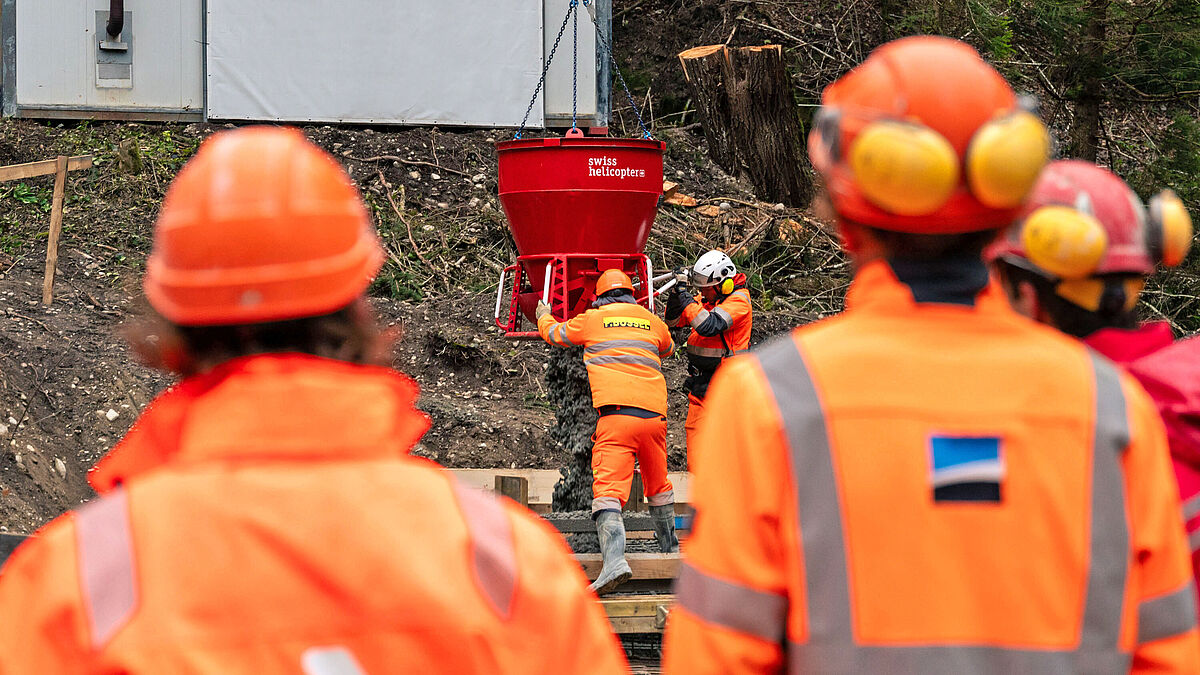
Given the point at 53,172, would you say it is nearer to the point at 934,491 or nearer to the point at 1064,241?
the point at 1064,241

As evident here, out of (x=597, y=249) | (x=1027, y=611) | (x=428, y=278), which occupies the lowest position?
(x=428, y=278)

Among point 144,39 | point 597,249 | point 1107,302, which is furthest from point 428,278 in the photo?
point 1107,302

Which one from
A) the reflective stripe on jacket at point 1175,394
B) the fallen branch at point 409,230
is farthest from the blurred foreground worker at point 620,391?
the fallen branch at point 409,230

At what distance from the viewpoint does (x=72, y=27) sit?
605 inches

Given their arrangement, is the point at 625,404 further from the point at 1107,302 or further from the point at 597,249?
the point at 1107,302

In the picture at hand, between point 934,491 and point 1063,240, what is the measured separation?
2.28ft

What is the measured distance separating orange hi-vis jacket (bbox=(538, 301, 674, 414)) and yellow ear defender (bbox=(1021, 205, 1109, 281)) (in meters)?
5.30

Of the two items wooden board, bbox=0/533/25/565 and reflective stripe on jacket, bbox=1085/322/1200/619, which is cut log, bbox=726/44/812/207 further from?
reflective stripe on jacket, bbox=1085/322/1200/619

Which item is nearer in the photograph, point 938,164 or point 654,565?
point 938,164

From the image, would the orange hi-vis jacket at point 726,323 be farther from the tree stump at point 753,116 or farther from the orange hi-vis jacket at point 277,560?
the orange hi-vis jacket at point 277,560

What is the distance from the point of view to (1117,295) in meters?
2.41

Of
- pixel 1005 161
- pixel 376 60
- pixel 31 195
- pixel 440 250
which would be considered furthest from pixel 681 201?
pixel 1005 161

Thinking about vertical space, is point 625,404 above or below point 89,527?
below

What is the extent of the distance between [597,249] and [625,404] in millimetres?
1314
